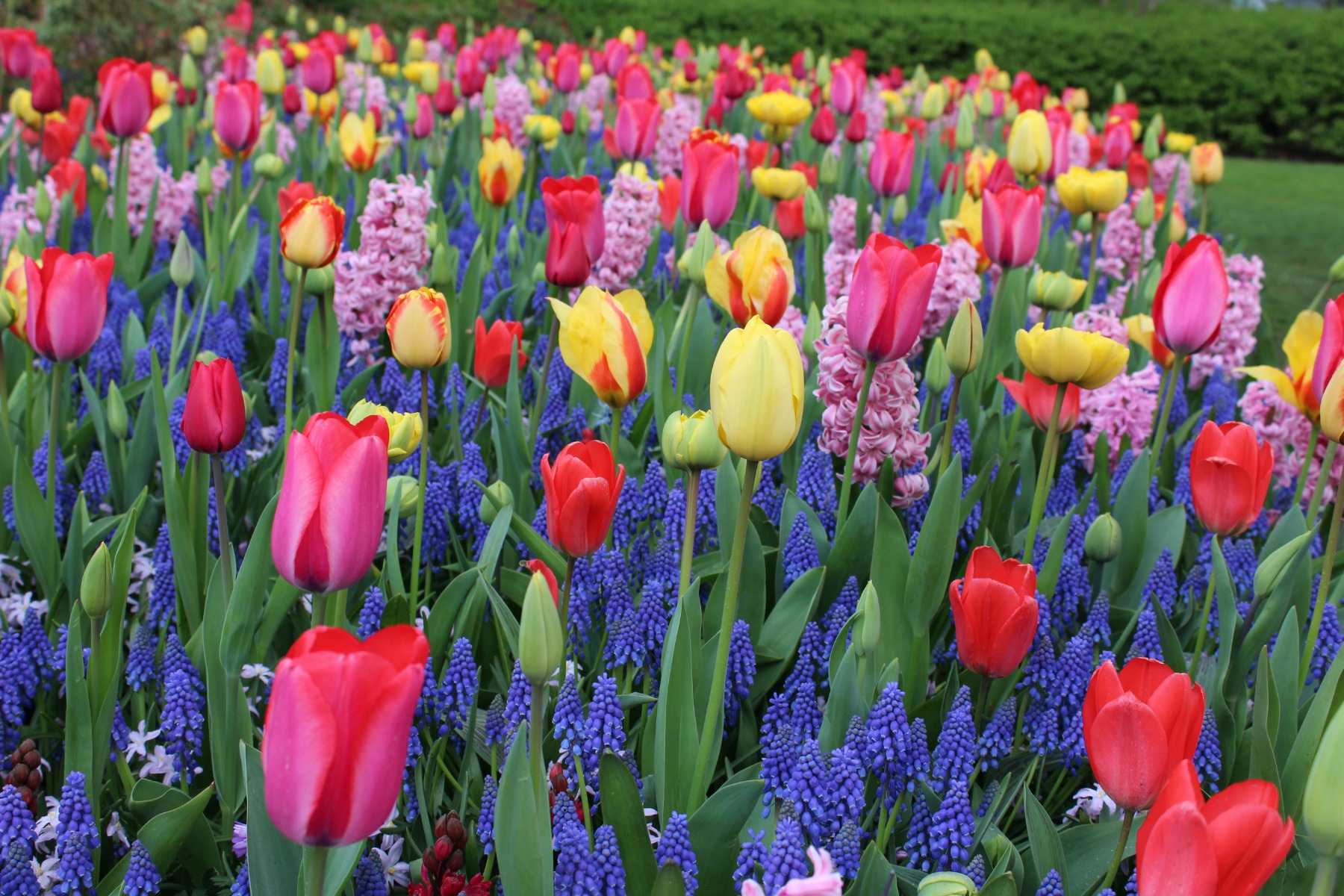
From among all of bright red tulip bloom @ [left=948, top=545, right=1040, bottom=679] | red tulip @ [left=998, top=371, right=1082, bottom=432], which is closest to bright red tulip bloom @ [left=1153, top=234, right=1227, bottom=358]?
red tulip @ [left=998, top=371, right=1082, bottom=432]

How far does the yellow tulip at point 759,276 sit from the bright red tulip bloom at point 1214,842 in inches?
48.6

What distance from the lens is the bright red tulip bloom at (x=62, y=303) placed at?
1.72 metres

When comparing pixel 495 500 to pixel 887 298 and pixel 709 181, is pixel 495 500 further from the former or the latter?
pixel 709 181

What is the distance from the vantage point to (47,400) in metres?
2.26

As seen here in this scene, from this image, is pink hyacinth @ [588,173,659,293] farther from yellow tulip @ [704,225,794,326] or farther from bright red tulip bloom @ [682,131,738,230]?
yellow tulip @ [704,225,794,326]

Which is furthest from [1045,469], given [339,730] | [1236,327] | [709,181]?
[1236,327]

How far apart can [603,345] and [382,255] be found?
1.05 m

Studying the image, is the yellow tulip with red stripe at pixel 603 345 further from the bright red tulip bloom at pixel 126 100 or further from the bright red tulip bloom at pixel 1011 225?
the bright red tulip bloom at pixel 126 100

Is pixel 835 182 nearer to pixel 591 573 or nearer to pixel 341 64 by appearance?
pixel 341 64

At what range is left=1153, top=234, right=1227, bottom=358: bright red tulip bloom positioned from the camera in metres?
1.79

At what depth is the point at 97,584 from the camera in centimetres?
126

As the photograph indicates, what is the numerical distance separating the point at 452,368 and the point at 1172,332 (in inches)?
53.7

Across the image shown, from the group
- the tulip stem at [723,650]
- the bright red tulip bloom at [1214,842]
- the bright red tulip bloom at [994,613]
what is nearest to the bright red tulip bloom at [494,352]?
Result: the tulip stem at [723,650]

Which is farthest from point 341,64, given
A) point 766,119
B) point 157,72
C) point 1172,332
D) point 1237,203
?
point 1237,203
